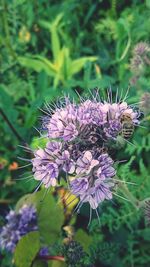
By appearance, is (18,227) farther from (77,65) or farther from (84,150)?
(77,65)

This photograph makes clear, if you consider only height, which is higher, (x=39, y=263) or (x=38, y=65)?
(x=38, y=65)

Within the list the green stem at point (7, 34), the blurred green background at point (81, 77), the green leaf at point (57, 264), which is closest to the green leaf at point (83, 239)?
the blurred green background at point (81, 77)

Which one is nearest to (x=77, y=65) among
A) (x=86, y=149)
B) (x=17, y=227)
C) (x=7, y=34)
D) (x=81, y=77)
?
(x=81, y=77)

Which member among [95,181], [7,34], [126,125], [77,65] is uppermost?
[7,34]

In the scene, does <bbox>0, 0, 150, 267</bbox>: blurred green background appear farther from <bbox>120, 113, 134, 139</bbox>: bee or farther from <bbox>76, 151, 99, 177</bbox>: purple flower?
<bbox>76, 151, 99, 177</bbox>: purple flower

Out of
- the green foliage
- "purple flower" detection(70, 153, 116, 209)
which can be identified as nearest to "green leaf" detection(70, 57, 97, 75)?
the green foliage

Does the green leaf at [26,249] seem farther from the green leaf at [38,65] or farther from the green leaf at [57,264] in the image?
the green leaf at [38,65]
